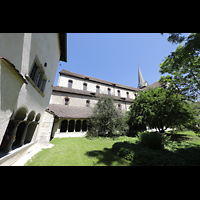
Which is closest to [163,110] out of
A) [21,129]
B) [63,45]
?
[63,45]

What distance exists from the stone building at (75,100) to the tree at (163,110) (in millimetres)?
6007

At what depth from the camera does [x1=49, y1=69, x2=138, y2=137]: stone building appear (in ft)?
45.5

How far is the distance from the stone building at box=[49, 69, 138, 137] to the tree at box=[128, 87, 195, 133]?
6.01m

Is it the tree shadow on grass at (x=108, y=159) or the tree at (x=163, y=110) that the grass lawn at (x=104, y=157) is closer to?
the tree shadow on grass at (x=108, y=159)

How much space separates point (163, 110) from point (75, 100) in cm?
1499

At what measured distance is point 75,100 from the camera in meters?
17.4

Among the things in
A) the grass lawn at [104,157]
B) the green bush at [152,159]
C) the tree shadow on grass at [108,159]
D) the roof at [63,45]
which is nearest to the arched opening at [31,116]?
the grass lawn at [104,157]

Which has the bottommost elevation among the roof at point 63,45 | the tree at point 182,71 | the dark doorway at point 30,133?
the dark doorway at point 30,133

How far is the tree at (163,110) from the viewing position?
38.7ft

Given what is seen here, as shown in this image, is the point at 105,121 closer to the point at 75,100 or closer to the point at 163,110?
the point at 75,100

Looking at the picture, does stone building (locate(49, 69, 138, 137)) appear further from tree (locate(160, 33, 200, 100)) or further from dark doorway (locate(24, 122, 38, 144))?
tree (locate(160, 33, 200, 100))
